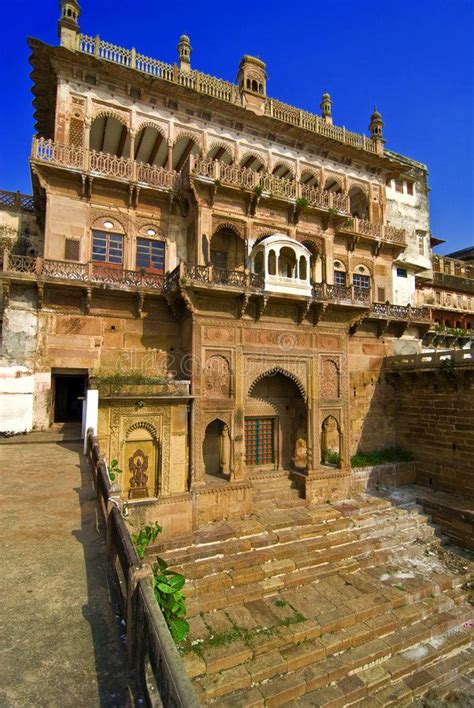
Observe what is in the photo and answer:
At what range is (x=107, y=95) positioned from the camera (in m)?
13.6

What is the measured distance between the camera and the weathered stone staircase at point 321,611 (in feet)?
22.5


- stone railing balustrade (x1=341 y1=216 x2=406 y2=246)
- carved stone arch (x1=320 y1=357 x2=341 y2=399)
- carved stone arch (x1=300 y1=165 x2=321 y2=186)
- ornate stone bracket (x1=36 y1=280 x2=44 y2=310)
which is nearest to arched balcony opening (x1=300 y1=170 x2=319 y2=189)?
carved stone arch (x1=300 y1=165 x2=321 y2=186)

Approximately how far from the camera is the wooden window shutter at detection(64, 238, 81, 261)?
1279 centimetres

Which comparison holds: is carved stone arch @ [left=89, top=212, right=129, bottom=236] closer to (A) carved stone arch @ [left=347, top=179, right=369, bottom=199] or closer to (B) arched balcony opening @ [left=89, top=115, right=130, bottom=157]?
(B) arched balcony opening @ [left=89, top=115, right=130, bottom=157]

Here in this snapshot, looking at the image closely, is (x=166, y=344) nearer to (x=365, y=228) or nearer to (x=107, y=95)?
(x=107, y=95)

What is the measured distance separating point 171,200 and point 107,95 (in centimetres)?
431

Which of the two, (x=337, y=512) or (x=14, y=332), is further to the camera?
(x=337, y=512)

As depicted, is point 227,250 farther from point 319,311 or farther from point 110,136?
point 110,136

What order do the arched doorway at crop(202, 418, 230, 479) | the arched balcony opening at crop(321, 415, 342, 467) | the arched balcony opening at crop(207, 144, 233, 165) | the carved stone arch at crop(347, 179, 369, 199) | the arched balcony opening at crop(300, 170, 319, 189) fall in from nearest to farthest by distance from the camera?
the arched doorway at crop(202, 418, 230, 479) → the arched balcony opening at crop(321, 415, 342, 467) → the arched balcony opening at crop(207, 144, 233, 165) → the arched balcony opening at crop(300, 170, 319, 189) → the carved stone arch at crop(347, 179, 369, 199)

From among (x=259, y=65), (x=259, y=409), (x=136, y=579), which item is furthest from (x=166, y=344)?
(x=259, y=65)

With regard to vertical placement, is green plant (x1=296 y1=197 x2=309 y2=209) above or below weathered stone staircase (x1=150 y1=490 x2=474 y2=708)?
above

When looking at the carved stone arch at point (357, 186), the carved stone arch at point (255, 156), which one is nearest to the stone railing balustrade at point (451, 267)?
the carved stone arch at point (357, 186)

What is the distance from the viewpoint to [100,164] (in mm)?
13055

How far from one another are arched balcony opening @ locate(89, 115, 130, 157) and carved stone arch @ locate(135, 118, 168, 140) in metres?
0.50
